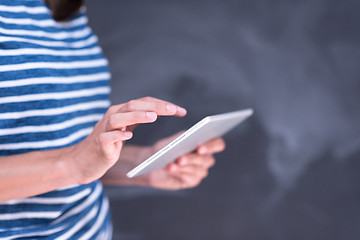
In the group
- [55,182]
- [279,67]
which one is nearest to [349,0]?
[279,67]

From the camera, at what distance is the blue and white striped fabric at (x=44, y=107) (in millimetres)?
553

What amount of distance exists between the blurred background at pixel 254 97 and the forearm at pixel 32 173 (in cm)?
50

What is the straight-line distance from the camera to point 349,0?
81cm

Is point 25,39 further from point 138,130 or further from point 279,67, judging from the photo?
point 279,67

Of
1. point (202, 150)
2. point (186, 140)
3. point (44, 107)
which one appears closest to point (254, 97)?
point (202, 150)

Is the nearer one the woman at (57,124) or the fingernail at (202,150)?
the woman at (57,124)

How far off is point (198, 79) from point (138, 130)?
0.77ft

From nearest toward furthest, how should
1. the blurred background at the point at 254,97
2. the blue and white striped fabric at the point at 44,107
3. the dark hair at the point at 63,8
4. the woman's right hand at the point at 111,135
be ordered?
the woman's right hand at the point at 111,135 < the blue and white striped fabric at the point at 44,107 < the dark hair at the point at 63,8 < the blurred background at the point at 254,97

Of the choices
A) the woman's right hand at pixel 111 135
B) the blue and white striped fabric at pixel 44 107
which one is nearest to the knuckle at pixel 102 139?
the woman's right hand at pixel 111 135

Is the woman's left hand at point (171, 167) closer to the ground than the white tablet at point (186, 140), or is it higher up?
closer to the ground

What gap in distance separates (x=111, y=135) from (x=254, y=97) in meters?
0.56

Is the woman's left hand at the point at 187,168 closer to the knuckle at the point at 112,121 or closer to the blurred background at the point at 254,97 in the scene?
the blurred background at the point at 254,97

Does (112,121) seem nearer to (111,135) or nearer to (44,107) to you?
(111,135)

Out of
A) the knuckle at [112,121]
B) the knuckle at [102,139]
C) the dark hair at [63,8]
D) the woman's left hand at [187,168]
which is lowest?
the woman's left hand at [187,168]
